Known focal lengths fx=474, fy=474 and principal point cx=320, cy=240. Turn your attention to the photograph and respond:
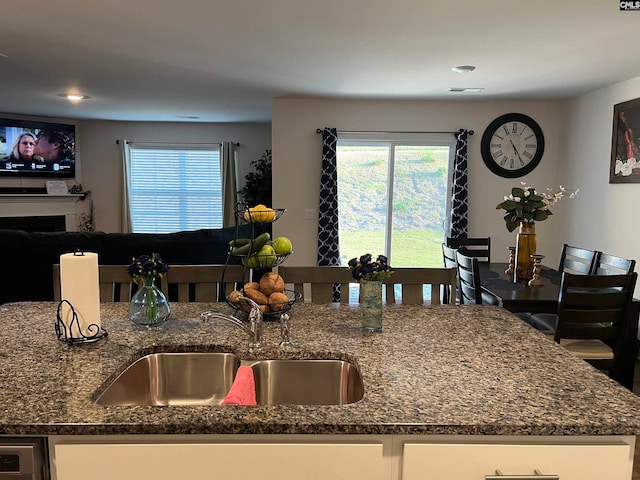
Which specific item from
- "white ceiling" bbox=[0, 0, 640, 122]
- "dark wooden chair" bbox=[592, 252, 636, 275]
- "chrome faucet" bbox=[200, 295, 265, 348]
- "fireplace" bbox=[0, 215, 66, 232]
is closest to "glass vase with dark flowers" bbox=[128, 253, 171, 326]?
"chrome faucet" bbox=[200, 295, 265, 348]

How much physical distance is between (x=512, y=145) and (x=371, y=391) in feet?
15.2

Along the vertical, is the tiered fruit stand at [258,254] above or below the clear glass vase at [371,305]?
above

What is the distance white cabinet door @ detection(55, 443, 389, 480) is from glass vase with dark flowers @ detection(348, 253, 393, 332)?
63cm

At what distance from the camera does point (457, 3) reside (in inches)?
90.3

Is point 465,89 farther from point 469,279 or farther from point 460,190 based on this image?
point 469,279

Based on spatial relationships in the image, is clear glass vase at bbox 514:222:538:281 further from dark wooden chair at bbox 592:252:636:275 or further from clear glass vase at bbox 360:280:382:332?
clear glass vase at bbox 360:280:382:332

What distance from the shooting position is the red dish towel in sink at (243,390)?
121 cm

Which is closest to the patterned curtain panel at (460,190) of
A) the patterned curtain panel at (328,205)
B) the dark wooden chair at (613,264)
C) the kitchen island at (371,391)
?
the patterned curtain panel at (328,205)

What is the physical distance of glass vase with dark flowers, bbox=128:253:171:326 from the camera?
1.68 metres

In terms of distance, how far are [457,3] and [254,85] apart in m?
2.46

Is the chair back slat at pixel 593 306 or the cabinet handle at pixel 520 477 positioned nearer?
the cabinet handle at pixel 520 477

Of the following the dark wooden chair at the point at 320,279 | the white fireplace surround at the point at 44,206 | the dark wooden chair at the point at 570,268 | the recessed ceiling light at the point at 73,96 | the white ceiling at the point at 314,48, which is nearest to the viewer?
the dark wooden chair at the point at 320,279

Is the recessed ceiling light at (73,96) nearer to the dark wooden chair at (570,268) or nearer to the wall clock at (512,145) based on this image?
the wall clock at (512,145)

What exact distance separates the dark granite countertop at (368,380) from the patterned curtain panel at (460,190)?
133 inches
